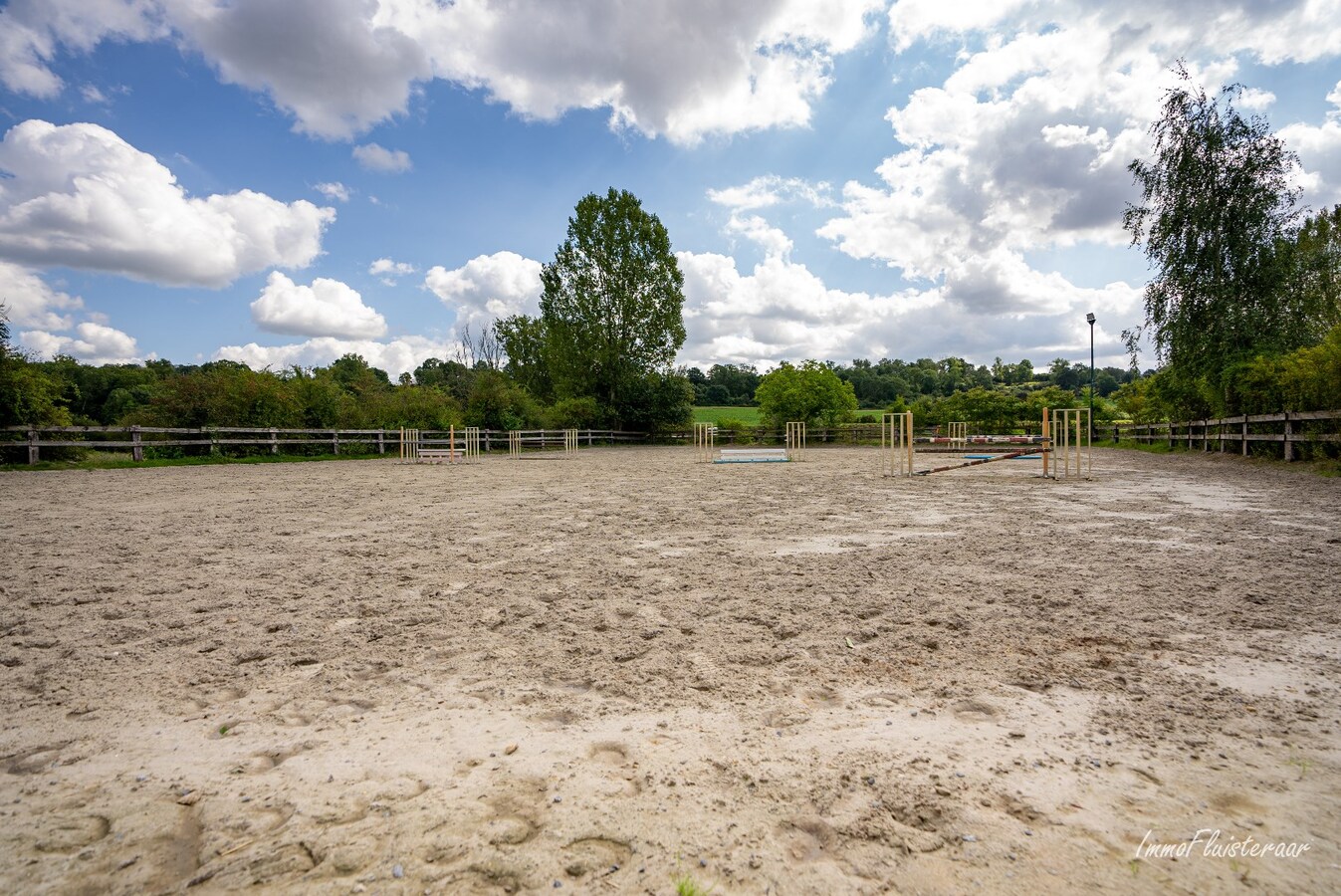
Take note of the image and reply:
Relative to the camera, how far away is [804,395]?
4359 cm

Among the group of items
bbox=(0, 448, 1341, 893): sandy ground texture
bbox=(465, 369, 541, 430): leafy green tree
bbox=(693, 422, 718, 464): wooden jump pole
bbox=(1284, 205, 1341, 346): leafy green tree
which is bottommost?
bbox=(0, 448, 1341, 893): sandy ground texture

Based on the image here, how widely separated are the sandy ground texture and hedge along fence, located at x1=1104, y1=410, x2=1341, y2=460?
402 inches

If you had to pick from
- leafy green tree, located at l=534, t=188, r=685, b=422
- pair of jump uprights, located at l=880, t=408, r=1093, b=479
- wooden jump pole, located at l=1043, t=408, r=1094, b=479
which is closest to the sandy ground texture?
pair of jump uprights, located at l=880, t=408, r=1093, b=479

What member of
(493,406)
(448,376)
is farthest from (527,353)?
(493,406)

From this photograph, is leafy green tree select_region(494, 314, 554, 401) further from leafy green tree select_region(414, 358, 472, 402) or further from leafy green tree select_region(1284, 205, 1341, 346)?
leafy green tree select_region(1284, 205, 1341, 346)

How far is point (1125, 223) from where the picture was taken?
2112 cm

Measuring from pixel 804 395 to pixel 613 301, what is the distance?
1479 centimetres

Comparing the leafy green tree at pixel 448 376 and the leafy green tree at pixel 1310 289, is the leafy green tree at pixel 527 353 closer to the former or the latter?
the leafy green tree at pixel 448 376

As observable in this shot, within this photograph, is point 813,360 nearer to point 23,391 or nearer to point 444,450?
point 444,450

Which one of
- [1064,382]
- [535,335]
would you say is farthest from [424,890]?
[1064,382]

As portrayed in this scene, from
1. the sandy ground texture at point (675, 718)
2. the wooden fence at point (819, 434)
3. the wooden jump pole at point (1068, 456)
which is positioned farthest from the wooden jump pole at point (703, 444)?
the sandy ground texture at point (675, 718)

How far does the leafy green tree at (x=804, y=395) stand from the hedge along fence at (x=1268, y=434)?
2161cm

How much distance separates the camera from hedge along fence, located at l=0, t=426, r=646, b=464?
17250 millimetres

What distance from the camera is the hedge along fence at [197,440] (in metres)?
17.2
